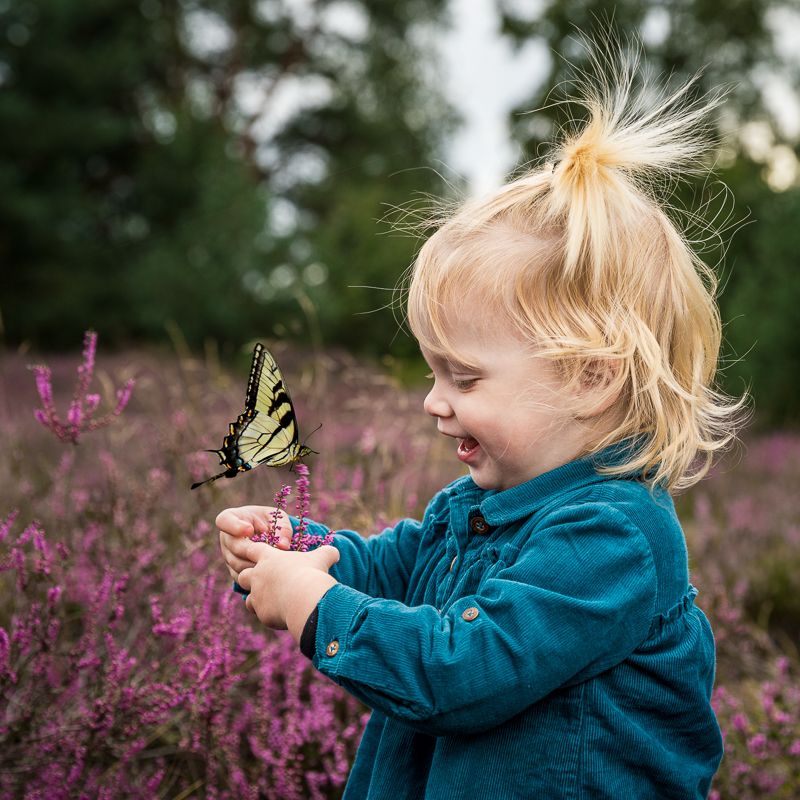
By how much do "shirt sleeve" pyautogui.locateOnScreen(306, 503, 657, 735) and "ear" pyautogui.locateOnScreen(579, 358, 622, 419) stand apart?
0.78ft

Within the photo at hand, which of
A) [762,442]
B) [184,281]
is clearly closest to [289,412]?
[762,442]

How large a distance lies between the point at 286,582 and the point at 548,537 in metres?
0.42

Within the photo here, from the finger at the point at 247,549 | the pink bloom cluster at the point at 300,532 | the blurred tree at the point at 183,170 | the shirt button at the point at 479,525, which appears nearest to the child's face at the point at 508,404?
the shirt button at the point at 479,525

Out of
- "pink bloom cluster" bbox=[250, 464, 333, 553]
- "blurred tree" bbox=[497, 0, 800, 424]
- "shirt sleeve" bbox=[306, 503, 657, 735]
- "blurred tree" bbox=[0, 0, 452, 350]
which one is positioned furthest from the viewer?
"blurred tree" bbox=[0, 0, 452, 350]

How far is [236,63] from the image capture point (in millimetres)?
20203

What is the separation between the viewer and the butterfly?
1.75 m

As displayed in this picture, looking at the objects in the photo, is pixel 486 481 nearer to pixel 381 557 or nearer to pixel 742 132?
pixel 381 557

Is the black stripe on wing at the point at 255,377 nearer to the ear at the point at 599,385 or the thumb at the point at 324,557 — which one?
the thumb at the point at 324,557

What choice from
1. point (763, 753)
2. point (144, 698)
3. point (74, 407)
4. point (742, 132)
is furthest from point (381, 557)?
point (742, 132)

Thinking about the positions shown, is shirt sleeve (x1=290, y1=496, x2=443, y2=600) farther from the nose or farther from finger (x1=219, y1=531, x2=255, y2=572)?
the nose

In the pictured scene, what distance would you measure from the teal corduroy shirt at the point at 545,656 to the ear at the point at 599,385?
0.10 metres

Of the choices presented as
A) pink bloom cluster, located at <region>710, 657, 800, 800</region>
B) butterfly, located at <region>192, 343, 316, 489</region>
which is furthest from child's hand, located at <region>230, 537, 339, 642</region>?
pink bloom cluster, located at <region>710, 657, 800, 800</region>

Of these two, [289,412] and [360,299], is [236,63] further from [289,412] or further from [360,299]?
[289,412]

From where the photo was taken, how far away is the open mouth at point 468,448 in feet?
5.44
